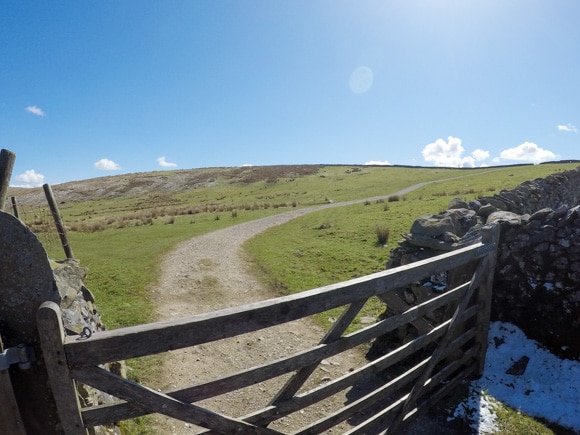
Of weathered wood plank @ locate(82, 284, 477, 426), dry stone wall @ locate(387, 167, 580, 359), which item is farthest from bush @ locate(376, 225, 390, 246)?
weathered wood plank @ locate(82, 284, 477, 426)

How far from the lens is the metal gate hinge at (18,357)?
205 cm

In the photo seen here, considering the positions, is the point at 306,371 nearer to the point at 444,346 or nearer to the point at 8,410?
the point at 8,410

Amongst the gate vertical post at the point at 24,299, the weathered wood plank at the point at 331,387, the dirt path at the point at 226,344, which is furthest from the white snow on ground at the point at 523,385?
the gate vertical post at the point at 24,299

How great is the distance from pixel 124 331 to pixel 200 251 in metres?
12.9

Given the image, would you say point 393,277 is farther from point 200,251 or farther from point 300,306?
point 200,251

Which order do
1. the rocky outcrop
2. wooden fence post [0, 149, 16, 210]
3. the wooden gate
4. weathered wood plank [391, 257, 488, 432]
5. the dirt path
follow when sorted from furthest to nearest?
the dirt path < weathered wood plank [391, 257, 488, 432] < the rocky outcrop < wooden fence post [0, 149, 16, 210] < the wooden gate

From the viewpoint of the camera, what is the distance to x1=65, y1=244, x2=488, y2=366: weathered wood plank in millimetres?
2172

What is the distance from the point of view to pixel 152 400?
236cm

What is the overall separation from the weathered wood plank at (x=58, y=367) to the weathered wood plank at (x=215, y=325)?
2.6 inches

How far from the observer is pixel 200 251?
14.7 metres

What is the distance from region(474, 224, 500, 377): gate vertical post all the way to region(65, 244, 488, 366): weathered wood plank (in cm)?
250

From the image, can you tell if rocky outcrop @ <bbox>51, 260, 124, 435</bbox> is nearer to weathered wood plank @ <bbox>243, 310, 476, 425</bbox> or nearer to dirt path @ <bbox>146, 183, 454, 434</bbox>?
dirt path @ <bbox>146, 183, 454, 434</bbox>

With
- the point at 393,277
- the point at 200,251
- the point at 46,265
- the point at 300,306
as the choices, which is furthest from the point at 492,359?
the point at 200,251

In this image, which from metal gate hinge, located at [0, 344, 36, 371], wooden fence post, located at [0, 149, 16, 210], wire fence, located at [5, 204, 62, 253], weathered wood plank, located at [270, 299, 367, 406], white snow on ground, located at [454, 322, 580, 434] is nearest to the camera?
metal gate hinge, located at [0, 344, 36, 371]
